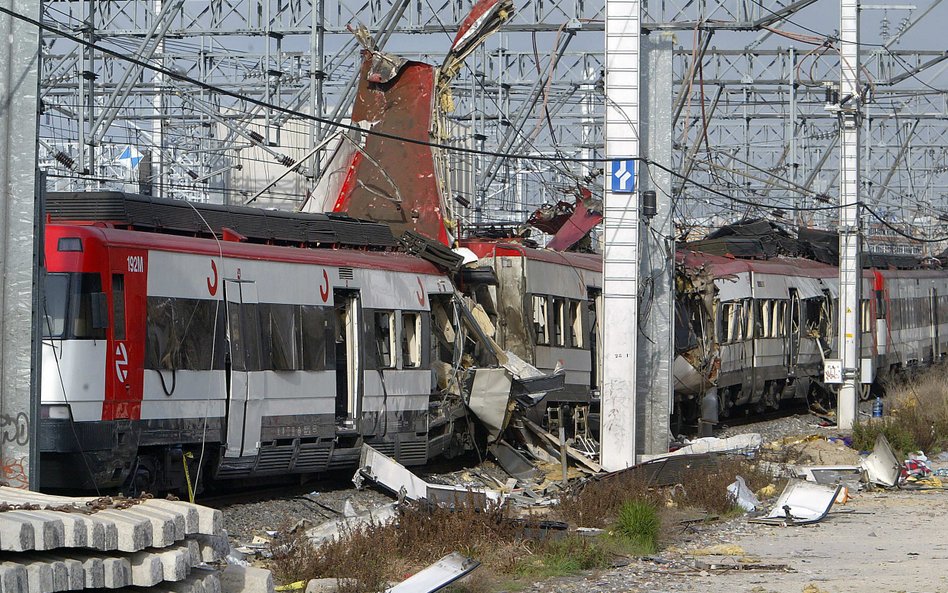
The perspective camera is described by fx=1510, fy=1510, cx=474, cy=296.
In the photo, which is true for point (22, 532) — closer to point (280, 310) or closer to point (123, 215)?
point (123, 215)

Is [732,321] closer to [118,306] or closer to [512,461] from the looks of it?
[512,461]

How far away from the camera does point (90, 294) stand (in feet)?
46.2

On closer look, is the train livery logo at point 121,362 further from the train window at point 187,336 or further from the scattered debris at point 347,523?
the scattered debris at point 347,523

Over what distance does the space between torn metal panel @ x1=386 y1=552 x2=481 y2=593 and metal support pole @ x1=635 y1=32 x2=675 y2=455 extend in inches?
367

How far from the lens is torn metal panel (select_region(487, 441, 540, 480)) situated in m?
20.6

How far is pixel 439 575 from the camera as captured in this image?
34.8ft

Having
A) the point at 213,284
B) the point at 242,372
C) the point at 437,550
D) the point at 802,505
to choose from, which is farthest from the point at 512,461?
the point at 437,550

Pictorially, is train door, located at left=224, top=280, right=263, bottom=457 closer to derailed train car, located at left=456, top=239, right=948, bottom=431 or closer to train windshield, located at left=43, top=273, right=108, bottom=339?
train windshield, located at left=43, top=273, right=108, bottom=339

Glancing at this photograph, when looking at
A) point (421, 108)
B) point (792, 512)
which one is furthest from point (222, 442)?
point (421, 108)

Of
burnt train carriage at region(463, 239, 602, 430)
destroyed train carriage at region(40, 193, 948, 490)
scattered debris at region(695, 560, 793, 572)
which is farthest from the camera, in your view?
burnt train carriage at region(463, 239, 602, 430)

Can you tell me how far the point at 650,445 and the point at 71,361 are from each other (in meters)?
8.99

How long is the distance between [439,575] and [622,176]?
8.78 metres

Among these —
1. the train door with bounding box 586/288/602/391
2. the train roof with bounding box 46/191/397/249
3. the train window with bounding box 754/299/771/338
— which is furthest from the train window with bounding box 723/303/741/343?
the train roof with bounding box 46/191/397/249

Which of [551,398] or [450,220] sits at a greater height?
[450,220]
